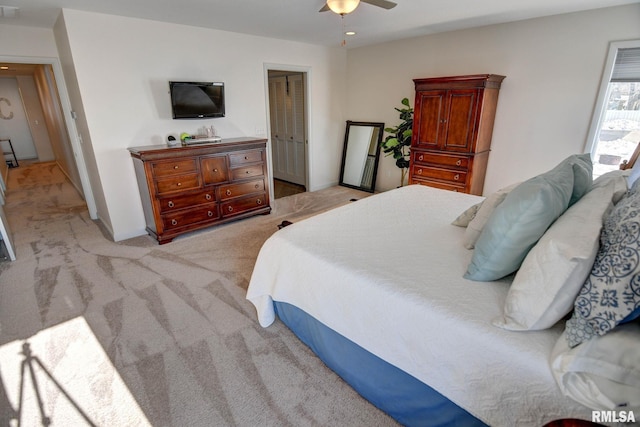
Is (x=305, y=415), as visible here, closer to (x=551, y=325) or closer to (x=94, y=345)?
(x=551, y=325)

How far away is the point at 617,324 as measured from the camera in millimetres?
981

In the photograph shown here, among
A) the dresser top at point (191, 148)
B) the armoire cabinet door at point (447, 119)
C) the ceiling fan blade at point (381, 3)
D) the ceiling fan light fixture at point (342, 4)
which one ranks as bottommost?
the dresser top at point (191, 148)

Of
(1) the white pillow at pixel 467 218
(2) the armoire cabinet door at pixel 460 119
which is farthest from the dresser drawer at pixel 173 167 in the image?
(2) the armoire cabinet door at pixel 460 119

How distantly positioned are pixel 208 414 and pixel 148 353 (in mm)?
691

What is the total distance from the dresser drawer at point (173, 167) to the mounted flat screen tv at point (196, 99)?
2.07 feet

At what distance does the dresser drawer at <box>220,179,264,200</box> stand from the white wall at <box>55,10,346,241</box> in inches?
32.0

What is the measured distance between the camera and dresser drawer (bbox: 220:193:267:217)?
4.10 meters

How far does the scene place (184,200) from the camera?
3.71m

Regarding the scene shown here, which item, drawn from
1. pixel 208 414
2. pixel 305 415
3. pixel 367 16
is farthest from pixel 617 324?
pixel 367 16

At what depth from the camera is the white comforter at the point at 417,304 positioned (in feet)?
3.70

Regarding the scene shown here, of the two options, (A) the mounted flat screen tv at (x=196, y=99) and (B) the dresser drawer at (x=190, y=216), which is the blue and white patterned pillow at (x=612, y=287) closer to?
(B) the dresser drawer at (x=190, y=216)

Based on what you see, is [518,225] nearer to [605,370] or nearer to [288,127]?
[605,370]

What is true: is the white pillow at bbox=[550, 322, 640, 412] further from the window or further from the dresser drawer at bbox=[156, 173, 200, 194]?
the dresser drawer at bbox=[156, 173, 200, 194]

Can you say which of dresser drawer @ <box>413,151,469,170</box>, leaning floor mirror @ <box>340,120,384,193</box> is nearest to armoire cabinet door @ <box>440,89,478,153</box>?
dresser drawer @ <box>413,151,469,170</box>
